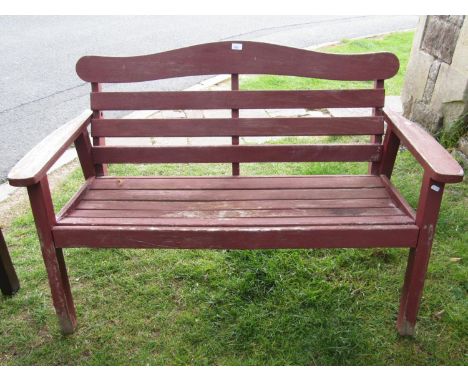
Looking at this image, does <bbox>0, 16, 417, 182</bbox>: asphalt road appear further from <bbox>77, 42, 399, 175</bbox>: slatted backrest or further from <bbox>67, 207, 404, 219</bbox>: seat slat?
<bbox>67, 207, 404, 219</bbox>: seat slat

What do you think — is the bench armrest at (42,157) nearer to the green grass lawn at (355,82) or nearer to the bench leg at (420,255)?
the bench leg at (420,255)

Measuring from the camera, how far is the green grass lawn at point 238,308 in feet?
6.97

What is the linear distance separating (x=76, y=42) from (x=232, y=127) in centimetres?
567

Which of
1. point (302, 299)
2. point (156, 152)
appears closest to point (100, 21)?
point (156, 152)

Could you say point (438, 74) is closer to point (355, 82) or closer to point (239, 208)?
point (355, 82)

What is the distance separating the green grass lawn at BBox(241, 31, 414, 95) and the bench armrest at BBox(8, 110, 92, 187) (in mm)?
3189

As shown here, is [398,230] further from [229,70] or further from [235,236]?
[229,70]

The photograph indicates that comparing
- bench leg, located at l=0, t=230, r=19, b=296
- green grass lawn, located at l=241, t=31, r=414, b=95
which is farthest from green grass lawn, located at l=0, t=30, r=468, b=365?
green grass lawn, located at l=241, t=31, r=414, b=95

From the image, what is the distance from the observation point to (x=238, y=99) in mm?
2443

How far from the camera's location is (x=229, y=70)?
2.42 m

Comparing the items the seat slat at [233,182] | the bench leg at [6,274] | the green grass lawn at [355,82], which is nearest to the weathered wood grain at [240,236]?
the seat slat at [233,182]

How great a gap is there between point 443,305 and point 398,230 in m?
0.70

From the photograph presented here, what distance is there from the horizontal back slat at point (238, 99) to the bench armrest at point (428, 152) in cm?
18

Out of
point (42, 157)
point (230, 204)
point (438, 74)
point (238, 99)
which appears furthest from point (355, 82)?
point (42, 157)
